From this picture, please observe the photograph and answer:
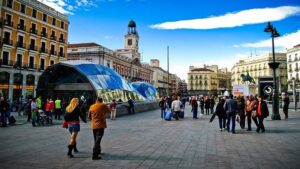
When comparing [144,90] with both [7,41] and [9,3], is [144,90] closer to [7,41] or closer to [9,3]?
[7,41]

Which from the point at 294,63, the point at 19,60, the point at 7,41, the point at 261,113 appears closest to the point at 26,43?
the point at 19,60

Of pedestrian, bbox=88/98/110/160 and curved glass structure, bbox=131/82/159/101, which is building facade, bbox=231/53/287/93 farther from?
pedestrian, bbox=88/98/110/160

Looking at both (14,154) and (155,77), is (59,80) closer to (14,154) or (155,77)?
(14,154)

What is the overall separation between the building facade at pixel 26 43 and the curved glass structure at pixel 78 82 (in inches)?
529

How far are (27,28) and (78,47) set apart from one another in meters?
22.2

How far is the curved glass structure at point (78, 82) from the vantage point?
2322 centimetres

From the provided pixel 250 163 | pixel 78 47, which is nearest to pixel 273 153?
pixel 250 163

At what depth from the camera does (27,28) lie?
4344cm

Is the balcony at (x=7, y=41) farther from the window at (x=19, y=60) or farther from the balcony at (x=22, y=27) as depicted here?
the balcony at (x=22, y=27)

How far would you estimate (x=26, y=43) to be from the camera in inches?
1706

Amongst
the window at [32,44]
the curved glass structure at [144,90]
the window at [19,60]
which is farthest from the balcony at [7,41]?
the curved glass structure at [144,90]

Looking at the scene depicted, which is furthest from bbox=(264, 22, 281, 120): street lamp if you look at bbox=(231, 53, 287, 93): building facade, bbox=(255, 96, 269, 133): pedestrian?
bbox=(231, 53, 287, 93): building facade

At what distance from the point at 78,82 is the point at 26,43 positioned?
25.3 m

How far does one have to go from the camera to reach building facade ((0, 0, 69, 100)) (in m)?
38.9
